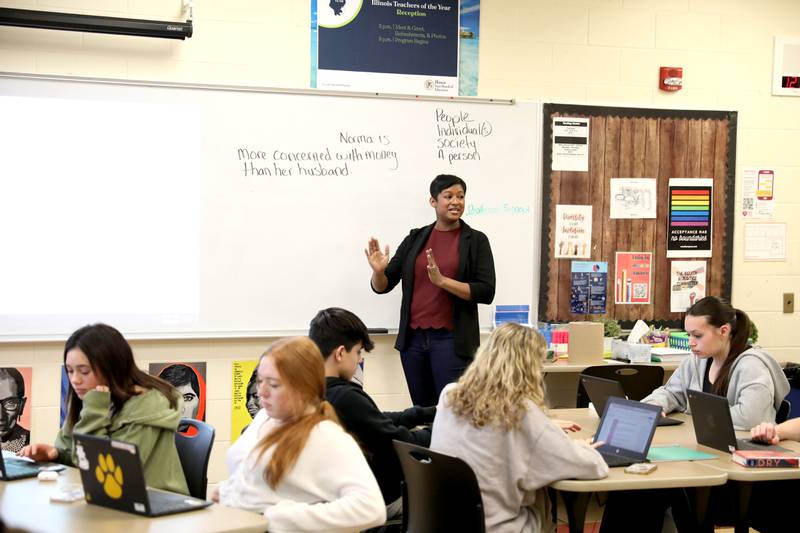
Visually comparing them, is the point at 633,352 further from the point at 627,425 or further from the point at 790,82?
the point at 627,425

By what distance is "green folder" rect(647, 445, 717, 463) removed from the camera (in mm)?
3016

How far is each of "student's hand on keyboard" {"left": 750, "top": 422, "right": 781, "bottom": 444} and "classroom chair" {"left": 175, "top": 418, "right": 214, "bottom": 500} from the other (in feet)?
5.96

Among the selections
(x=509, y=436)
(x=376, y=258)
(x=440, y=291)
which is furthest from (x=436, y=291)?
(x=509, y=436)

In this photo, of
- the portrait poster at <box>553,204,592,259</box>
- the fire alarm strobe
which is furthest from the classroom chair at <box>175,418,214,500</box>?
the fire alarm strobe

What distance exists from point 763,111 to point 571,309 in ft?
5.65

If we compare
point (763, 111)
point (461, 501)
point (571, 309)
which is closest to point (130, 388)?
point (461, 501)

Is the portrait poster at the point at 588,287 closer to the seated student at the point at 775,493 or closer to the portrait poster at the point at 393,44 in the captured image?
the portrait poster at the point at 393,44

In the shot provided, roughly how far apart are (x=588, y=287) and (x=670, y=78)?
1.33m

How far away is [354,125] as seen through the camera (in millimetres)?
5113

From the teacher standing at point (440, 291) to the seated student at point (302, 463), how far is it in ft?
7.80

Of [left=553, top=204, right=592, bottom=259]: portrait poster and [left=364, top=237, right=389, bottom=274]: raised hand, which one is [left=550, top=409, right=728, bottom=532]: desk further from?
[left=553, top=204, right=592, bottom=259]: portrait poster

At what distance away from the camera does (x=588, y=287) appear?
5.50 m

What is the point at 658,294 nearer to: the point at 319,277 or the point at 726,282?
the point at 726,282

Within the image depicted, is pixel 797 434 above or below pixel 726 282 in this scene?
below
